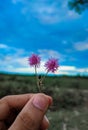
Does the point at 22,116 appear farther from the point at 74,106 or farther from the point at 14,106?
the point at 74,106

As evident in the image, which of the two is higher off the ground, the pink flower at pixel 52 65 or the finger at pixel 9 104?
the pink flower at pixel 52 65

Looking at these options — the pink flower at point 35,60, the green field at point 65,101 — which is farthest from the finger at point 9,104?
the green field at point 65,101

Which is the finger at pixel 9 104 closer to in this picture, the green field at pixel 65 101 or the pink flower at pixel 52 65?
the pink flower at pixel 52 65

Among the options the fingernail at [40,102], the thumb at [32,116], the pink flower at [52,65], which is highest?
the pink flower at [52,65]

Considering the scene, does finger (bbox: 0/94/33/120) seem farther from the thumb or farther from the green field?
the green field

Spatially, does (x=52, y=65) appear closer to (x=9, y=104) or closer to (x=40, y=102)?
(x=40, y=102)

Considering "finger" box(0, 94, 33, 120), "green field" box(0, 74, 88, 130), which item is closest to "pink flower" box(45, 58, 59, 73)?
"finger" box(0, 94, 33, 120)

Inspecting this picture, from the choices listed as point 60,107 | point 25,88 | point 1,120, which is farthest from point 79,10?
→ point 1,120
